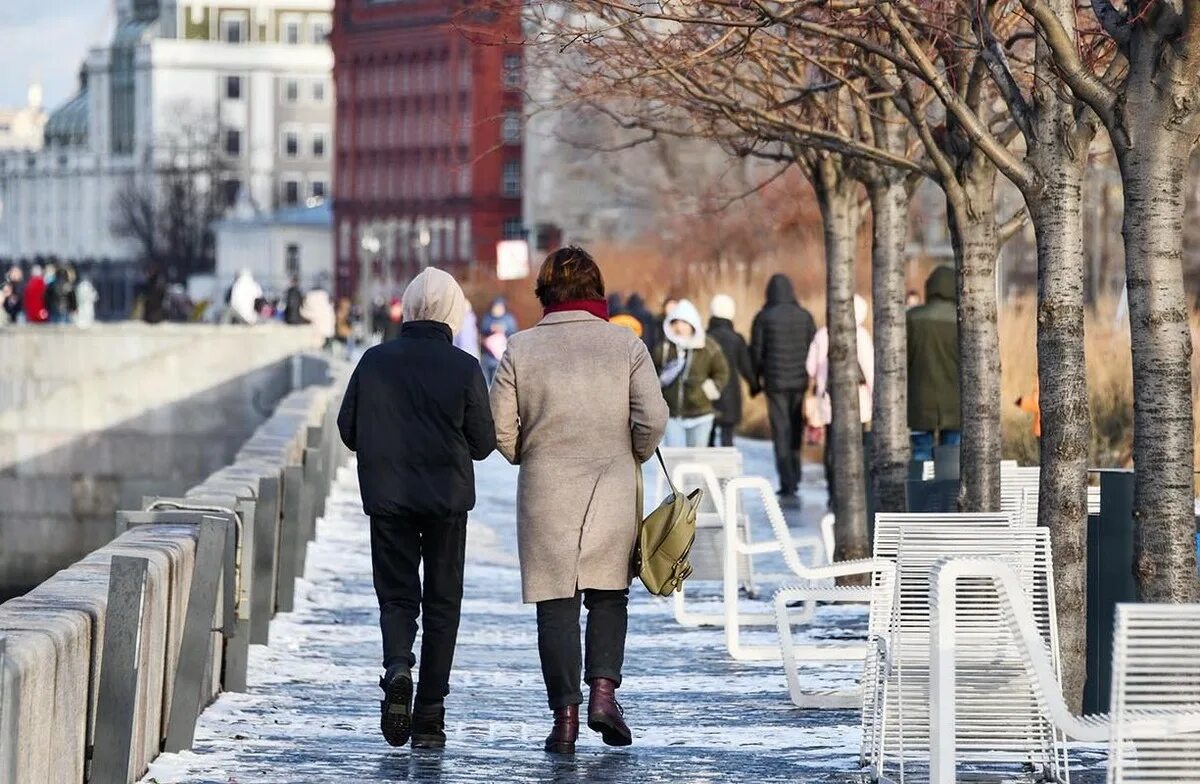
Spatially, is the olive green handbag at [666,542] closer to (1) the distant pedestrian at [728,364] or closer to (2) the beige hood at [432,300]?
(2) the beige hood at [432,300]

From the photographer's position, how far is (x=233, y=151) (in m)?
192

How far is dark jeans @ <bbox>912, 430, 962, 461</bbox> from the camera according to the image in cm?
2062

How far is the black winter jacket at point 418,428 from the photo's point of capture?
10.2 m

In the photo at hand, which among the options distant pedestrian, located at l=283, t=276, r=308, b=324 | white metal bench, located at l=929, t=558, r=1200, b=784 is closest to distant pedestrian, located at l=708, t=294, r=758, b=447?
white metal bench, located at l=929, t=558, r=1200, b=784

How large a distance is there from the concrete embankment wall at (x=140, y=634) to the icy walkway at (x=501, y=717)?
21 centimetres

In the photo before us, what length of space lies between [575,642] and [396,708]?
663mm

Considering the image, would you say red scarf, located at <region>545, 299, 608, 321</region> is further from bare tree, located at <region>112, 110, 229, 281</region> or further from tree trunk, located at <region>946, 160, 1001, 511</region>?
bare tree, located at <region>112, 110, 229, 281</region>

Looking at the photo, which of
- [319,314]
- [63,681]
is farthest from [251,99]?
[63,681]

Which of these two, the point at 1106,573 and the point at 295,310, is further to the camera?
the point at 295,310

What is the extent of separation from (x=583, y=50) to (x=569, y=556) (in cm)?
→ 412

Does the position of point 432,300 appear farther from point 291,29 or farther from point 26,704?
point 291,29

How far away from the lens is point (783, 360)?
80.8 feet

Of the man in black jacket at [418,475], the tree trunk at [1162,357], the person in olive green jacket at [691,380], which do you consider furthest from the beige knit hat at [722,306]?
the tree trunk at [1162,357]

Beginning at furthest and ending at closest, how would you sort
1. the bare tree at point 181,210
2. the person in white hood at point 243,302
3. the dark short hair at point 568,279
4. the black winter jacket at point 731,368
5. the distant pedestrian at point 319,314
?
the bare tree at point 181,210 < the person in white hood at point 243,302 < the distant pedestrian at point 319,314 < the black winter jacket at point 731,368 < the dark short hair at point 568,279
